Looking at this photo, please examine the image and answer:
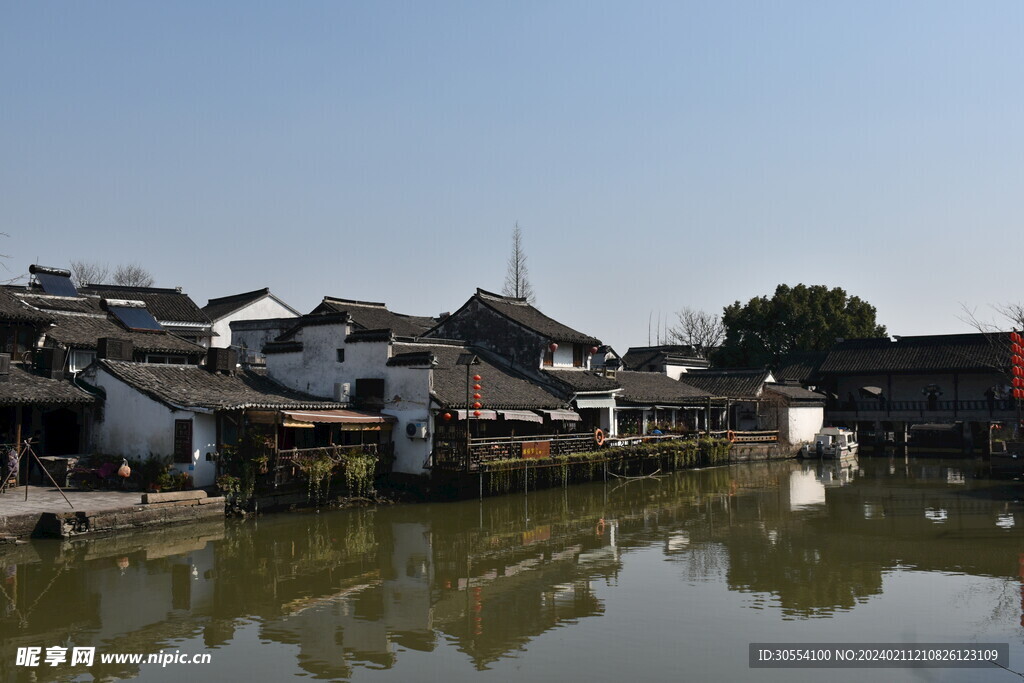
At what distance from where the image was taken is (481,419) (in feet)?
100

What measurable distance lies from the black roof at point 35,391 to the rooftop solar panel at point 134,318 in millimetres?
7700

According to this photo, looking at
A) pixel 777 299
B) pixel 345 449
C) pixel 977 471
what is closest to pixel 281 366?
pixel 345 449

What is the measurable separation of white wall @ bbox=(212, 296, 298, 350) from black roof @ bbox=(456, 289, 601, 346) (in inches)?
829

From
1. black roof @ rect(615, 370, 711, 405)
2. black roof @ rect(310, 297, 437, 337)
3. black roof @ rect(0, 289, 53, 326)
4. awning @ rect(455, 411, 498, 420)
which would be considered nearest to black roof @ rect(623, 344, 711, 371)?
black roof @ rect(615, 370, 711, 405)

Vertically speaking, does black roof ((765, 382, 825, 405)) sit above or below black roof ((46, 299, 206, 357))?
below

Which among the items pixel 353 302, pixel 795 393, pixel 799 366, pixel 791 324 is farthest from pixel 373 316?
pixel 791 324

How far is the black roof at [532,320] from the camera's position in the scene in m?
39.1

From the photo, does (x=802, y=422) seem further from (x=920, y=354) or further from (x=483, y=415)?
(x=483, y=415)

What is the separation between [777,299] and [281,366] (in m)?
46.1

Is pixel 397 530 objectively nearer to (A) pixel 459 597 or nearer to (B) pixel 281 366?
(A) pixel 459 597

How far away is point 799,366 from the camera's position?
61344mm

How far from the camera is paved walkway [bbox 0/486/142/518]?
69.3ft

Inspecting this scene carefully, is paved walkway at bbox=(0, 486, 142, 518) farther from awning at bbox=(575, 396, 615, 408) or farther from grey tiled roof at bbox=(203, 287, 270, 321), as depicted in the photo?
grey tiled roof at bbox=(203, 287, 270, 321)

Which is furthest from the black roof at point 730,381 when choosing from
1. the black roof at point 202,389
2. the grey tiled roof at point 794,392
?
the black roof at point 202,389
